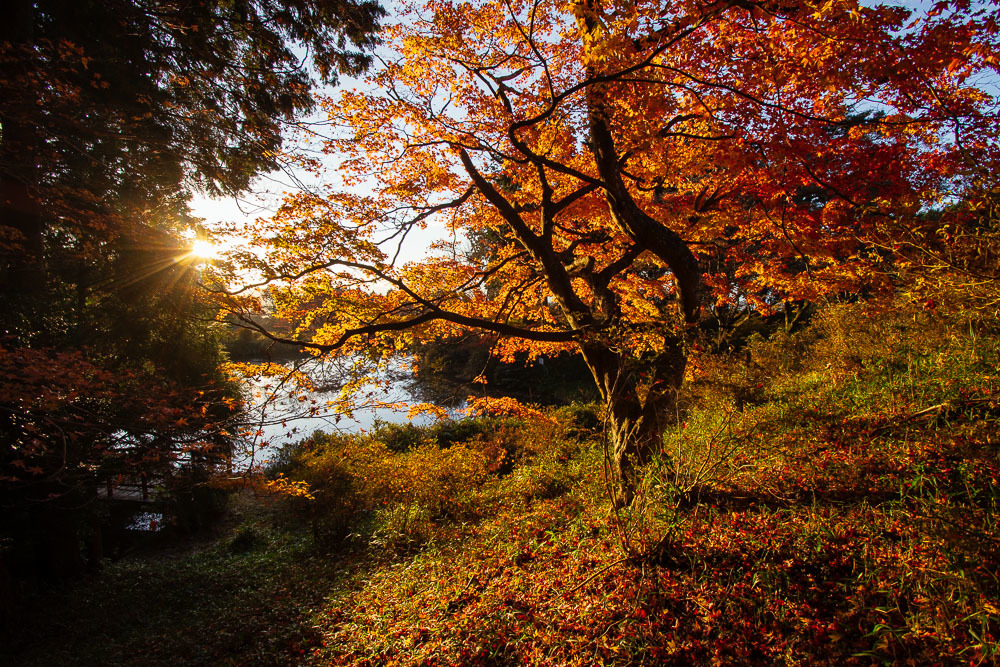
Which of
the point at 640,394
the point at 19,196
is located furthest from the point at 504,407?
the point at 19,196

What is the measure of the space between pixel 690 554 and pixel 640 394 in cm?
243

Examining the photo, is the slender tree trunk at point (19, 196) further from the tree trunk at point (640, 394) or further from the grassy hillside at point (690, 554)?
the tree trunk at point (640, 394)

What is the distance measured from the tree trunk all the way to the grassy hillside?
1.20 ft

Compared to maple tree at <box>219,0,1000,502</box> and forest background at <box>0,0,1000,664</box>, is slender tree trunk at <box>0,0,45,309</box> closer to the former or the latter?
forest background at <box>0,0,1000,664</box>

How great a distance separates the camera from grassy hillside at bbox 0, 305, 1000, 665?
221cm

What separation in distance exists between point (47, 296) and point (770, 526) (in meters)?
10.4

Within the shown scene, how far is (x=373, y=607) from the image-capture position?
15.1 ft

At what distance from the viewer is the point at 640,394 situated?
204 inches

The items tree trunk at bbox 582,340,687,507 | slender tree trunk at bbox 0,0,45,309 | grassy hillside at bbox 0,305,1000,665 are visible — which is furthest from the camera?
slender tree trunk at bbox 0,0,45,309

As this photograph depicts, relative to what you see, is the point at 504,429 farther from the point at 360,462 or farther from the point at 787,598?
the point at 787,598

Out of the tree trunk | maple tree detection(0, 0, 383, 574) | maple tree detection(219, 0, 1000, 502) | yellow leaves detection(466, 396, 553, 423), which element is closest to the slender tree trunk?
maple tree detection(0, 0, 383, 574)

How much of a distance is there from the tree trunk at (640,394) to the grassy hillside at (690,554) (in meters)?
0.36

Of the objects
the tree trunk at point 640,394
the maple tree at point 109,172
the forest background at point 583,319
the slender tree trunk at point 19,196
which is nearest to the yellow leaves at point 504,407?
the forest background at point 583,319

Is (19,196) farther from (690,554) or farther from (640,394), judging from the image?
(690,554)
